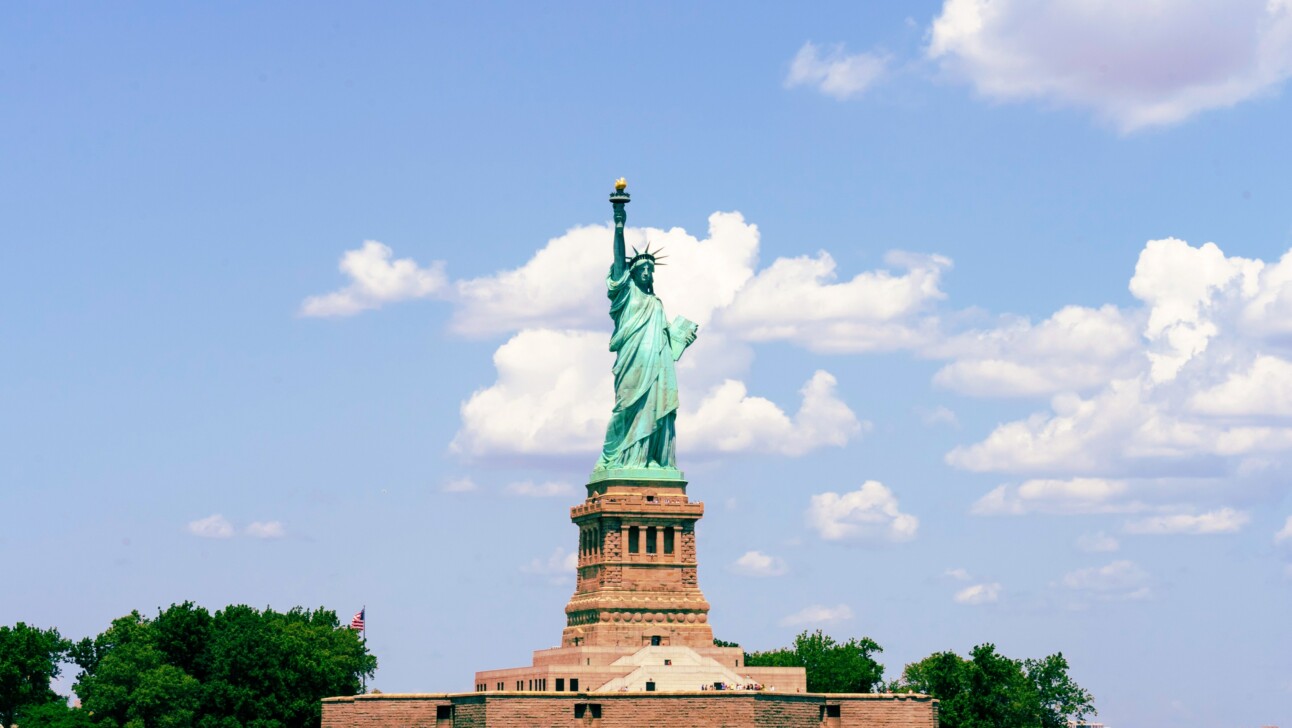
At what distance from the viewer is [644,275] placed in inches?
4225

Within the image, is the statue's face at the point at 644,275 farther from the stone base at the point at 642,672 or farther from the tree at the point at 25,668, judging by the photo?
the tree at the point at 25,668

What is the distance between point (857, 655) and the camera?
127 meters

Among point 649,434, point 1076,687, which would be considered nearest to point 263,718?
point 649,434

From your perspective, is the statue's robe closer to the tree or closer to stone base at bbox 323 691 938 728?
stone base at bbox 323 691 938 728

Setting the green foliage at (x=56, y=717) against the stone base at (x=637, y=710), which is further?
the green foliage at (x=56, y=717)

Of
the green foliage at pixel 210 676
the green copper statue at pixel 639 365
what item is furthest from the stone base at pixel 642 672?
the green foliage at pixel 210 676

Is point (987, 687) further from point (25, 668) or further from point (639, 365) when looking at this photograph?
point (25, 668)

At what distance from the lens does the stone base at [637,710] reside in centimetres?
9238

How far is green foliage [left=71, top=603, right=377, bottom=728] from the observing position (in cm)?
11200

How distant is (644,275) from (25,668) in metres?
40.9

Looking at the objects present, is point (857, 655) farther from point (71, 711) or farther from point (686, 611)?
point (71, 711)

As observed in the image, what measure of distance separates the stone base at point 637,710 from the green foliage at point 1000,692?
13.3 metres

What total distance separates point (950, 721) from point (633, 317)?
83.1ft

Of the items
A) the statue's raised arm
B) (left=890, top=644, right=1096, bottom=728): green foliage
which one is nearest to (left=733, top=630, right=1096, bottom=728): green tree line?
(left=890, top=644, right=1096, bottom=728): green foliage
